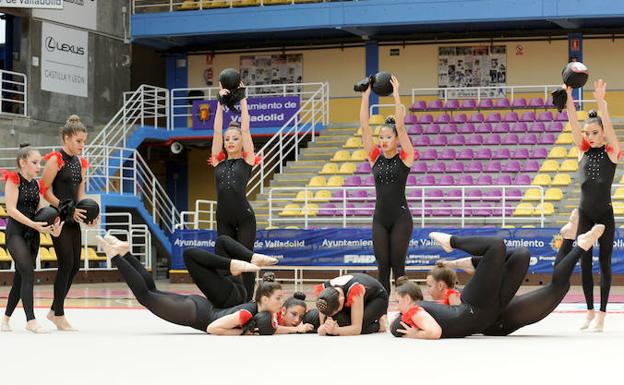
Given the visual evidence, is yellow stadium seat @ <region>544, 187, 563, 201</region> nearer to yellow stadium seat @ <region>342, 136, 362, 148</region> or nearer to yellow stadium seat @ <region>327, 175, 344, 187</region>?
yellow stadium seat @ <region>327, 175, 344, 187</region>

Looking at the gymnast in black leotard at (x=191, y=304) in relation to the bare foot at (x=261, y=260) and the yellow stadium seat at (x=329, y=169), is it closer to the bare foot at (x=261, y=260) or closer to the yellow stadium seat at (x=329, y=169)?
the bare foot at (x=261, y=260)

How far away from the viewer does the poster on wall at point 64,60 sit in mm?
25766

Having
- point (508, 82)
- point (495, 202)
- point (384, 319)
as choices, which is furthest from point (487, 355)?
point (508, 82)

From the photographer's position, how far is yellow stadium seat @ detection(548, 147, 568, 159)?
74.6ft

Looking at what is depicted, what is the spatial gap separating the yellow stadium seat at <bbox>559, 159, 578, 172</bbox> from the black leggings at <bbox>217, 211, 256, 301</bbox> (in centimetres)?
1373

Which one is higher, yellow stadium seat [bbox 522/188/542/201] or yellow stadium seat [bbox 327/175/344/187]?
yellow stadium seat [bbox 327/175/344/187]

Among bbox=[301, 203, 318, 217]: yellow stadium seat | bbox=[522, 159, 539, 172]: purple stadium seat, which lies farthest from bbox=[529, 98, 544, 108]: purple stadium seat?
bbox=[301, 203, 318, 217]: yellow stadium seat

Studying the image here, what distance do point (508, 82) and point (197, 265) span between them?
20.4 m

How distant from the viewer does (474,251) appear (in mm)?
7801

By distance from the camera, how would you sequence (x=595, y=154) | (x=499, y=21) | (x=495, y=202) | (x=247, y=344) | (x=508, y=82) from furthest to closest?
(x=508, y=82) < (x=499, y=21) < (x=495, y=202) < (x=595, y=154) < (x=247, y=344)

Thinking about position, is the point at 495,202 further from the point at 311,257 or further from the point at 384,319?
the point at 384,319

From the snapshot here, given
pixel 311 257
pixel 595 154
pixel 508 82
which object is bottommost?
pixel 311 257

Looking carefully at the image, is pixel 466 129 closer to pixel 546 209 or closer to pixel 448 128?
pixel 448 128

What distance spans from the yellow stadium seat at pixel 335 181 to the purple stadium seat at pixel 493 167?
9.99 ft
